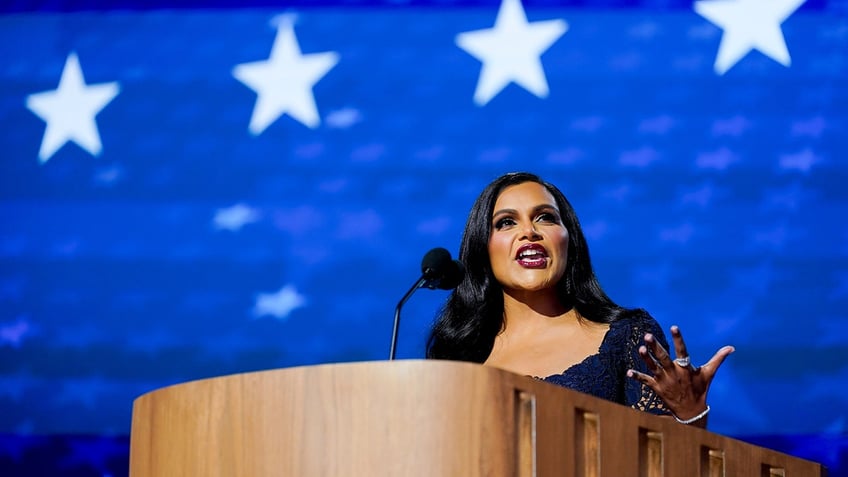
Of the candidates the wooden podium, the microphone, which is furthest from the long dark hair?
the wooden podium

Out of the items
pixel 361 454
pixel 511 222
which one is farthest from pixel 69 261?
pixel 361 454

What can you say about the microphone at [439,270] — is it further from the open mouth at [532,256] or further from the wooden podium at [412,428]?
the wooden podium at [412,428]

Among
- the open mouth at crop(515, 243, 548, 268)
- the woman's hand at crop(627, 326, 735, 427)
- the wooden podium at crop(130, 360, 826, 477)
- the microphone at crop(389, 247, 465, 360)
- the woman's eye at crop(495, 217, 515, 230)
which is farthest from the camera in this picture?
the woman's eye at crop(495, 217, 515, 230)

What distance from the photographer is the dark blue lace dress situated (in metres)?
2.86

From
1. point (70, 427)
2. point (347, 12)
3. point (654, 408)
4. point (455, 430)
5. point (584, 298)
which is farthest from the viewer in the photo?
point (347, 12)

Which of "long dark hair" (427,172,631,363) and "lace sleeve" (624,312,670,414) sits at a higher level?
"long dark hair" (427,172,631,363)

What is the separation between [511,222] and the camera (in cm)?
323

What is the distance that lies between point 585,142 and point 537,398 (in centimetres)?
193

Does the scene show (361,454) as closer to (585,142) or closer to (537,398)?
(537,398)

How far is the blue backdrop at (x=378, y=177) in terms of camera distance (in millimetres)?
3592

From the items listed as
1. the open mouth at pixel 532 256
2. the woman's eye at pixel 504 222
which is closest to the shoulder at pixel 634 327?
the open mouth at pixel 532 256

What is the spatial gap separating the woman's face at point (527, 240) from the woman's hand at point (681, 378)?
84 centimetres

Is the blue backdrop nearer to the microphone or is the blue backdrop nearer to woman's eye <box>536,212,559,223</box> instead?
woman's eye <box>536,212,559,223</box>

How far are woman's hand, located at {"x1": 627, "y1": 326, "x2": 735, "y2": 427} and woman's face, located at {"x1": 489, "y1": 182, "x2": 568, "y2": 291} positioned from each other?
0.84 m
